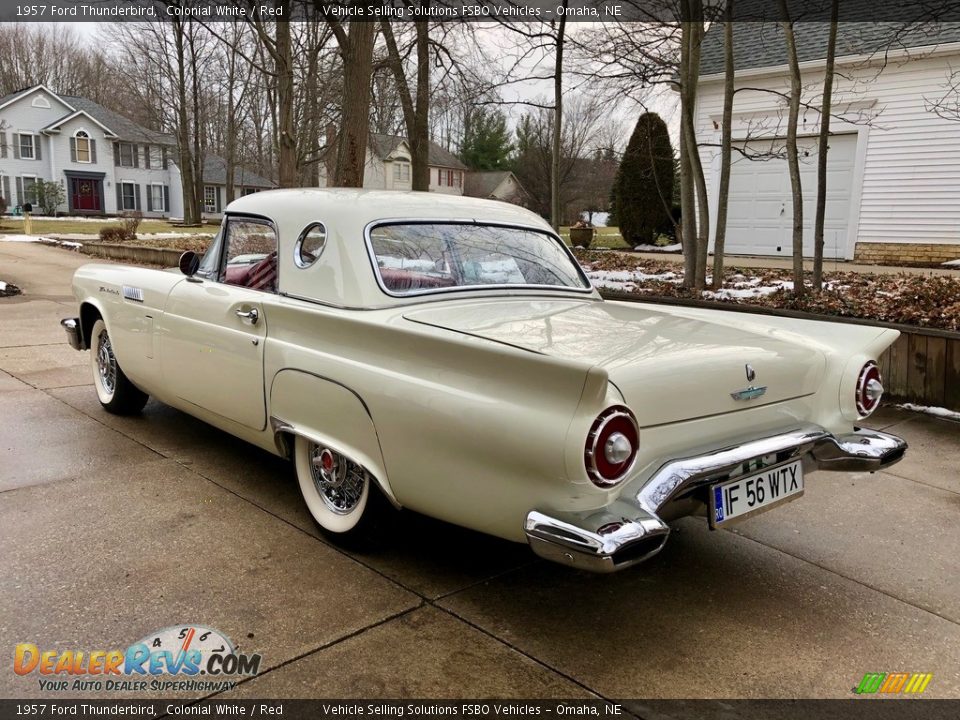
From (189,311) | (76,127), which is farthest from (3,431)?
(76,127)

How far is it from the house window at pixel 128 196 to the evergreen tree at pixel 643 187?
39567 mm

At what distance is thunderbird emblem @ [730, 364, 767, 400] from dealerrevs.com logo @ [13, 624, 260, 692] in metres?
1.87

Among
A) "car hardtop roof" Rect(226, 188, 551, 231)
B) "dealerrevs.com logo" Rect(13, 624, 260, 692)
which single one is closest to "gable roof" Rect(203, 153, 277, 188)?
"car hardtop roof" Rect(226, 188, 551, 231)

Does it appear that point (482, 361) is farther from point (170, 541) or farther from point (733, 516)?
point (170, 541)

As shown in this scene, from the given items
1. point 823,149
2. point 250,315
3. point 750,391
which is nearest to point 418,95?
point 823,149

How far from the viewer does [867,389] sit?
3252 millimetres

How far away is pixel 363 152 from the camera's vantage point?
33.4 feet

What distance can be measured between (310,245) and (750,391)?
79.3 inches

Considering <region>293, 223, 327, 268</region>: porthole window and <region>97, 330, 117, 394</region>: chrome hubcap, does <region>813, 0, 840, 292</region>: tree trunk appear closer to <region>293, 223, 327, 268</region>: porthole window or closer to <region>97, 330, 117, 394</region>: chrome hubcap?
<region>293, 223, 327, 268</region>: porthole window

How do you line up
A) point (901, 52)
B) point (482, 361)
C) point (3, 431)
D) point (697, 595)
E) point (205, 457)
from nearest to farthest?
point (482, 361), point (697, 595), point (205, 457), point (3, 431), point (901, 52)

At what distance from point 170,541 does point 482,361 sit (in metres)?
1.72

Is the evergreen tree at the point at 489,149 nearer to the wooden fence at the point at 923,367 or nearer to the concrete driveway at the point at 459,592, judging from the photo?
the wooden fence at the point at 923,367

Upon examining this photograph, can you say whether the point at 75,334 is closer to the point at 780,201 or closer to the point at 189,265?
the point at 189,265

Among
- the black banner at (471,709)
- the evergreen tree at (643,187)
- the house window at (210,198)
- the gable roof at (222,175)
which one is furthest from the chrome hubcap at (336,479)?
the house window at (210,198)
